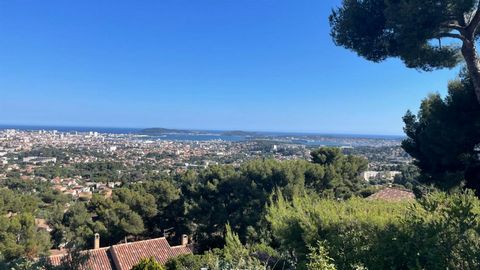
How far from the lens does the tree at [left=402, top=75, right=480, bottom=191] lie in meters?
7.36

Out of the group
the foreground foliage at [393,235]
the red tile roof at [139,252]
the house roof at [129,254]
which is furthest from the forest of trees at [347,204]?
the red tile roof at [139,252]

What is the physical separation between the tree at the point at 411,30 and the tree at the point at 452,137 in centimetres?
140

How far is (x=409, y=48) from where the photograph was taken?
5.30m

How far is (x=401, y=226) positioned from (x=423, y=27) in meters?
2.69

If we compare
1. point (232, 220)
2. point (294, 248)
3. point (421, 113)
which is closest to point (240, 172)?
point (232, 220)

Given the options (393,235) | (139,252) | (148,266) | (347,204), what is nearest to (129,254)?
(139,252)

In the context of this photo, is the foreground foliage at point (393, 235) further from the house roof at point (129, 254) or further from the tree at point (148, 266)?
the house roof at point (129, 254)

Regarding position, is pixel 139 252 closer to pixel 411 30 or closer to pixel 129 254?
pixel 129 254

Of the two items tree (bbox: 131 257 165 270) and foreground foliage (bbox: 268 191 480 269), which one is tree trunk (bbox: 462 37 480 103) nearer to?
foreground foliage (bbox: 268 191 480 269)

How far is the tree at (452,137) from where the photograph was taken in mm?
7359

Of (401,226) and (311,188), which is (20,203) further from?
(401,226)

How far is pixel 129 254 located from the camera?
11672 millimetres

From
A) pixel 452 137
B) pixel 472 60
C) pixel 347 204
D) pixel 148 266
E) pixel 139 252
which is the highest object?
pixel 472 60

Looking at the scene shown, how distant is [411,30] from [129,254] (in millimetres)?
10021
